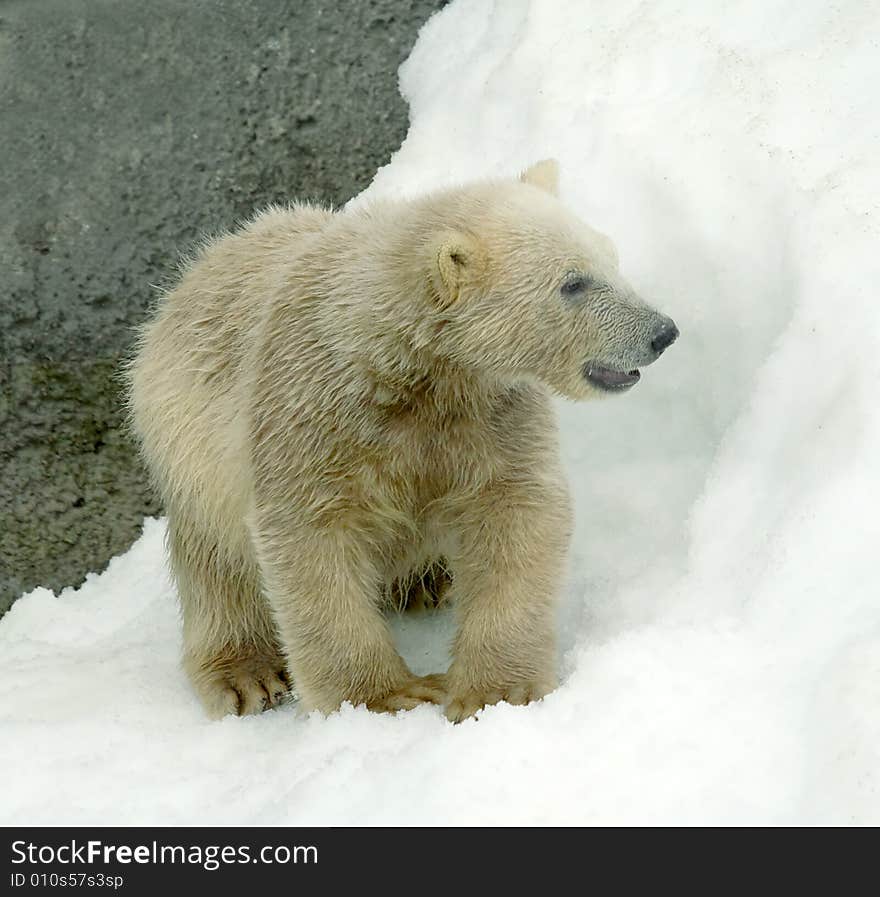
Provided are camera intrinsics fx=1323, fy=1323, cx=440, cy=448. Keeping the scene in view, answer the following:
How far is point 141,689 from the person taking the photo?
18.8ft

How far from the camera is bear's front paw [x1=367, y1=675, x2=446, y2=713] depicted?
4.77 metres

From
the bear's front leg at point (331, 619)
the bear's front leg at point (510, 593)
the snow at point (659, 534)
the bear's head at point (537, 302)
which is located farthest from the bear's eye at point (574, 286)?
the bear's front leg at point (331, 619)

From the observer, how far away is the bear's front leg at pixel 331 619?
4.76m

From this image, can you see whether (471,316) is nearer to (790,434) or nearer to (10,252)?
(790,434)

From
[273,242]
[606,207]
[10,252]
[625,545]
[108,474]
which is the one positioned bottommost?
[108,474]

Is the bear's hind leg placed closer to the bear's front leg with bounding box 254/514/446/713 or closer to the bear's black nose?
the bear's front leg with bounding box 254/514/446/713

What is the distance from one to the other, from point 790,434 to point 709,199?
1411 mm

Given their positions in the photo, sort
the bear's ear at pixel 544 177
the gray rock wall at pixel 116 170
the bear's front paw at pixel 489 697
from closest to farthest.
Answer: the bear's front paw at pixel 489 697, the bear's ear at pixel 544 177, the gray rock wall at pixel 116 170

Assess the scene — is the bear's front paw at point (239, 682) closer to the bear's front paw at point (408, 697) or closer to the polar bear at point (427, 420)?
the polar bear at point (427, 420)

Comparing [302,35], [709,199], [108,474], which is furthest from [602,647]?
[302,35]

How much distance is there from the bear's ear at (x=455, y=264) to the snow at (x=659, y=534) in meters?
1.21

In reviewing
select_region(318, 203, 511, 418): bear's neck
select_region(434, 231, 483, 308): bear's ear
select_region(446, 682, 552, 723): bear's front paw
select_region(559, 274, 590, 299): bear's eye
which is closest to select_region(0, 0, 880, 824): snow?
select_region(446, 682, 552, 723): bear's front paw
